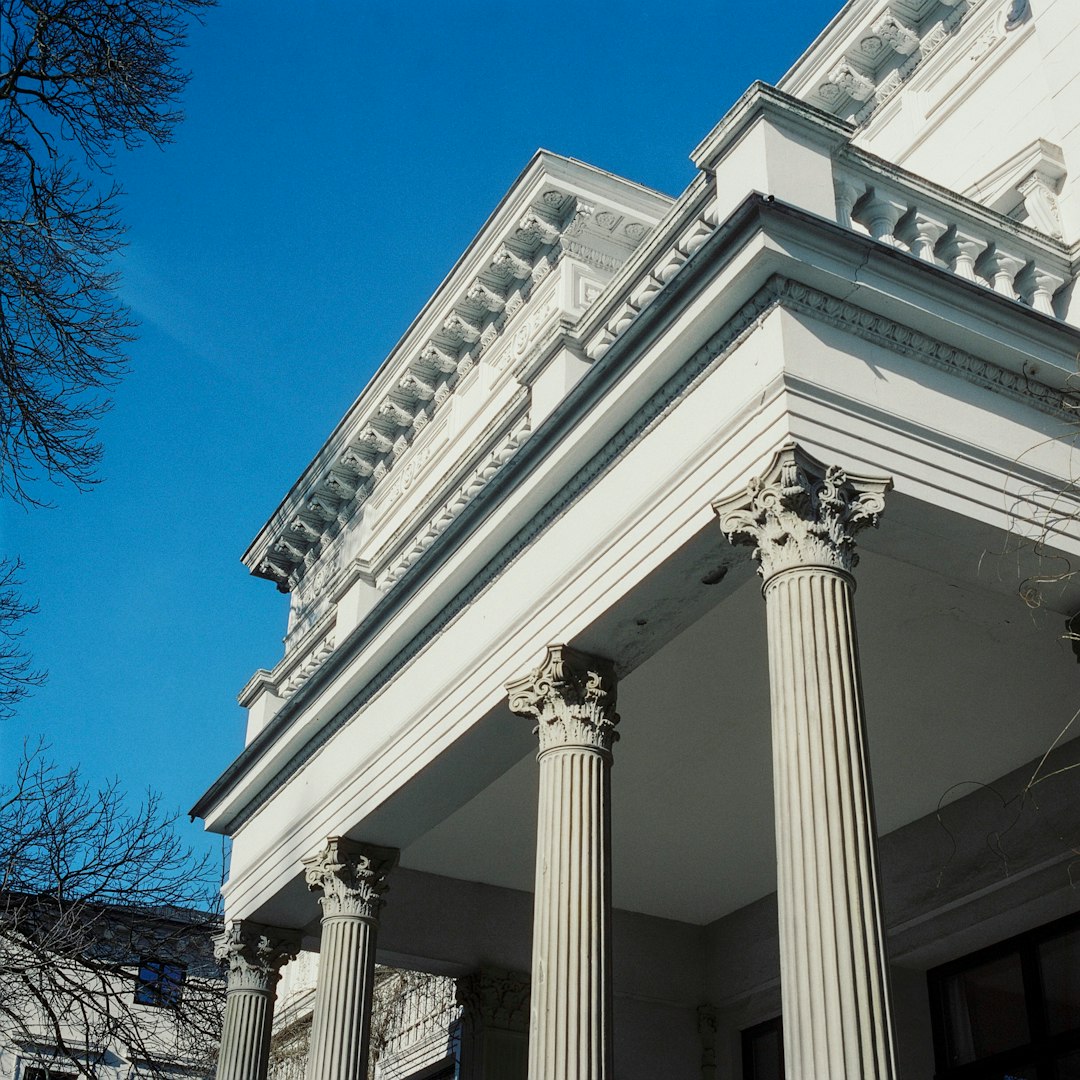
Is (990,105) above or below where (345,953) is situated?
above

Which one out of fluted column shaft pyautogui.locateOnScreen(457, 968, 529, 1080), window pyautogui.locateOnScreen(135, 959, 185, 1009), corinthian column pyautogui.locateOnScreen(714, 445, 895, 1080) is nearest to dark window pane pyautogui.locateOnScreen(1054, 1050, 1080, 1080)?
fluted column shaft pyautogui.locateOnScreen(457, 968, 529, 1080)

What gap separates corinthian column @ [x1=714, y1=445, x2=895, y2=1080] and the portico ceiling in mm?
893

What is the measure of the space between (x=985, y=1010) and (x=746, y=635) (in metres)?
5.01

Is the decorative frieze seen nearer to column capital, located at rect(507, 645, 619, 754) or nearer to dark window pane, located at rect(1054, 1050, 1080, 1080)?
column capital, located at rect(507, 645, 619, 754)

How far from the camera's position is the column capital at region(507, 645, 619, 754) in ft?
34.6

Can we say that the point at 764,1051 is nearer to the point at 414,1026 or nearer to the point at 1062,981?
the point at 1062,981

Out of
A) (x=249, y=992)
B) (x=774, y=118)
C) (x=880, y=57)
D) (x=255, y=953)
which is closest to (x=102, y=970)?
(x=255, y=953)

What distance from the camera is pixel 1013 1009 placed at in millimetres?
13648

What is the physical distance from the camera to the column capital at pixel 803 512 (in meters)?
8.70

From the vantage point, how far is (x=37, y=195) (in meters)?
12.0

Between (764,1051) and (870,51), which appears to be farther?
(764,1051)

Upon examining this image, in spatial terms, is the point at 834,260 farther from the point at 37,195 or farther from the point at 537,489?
the point at 37,195

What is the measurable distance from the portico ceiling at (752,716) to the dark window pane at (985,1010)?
1296 millimetres

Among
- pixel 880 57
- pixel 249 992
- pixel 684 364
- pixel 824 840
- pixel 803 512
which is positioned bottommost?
pixel 824 840
